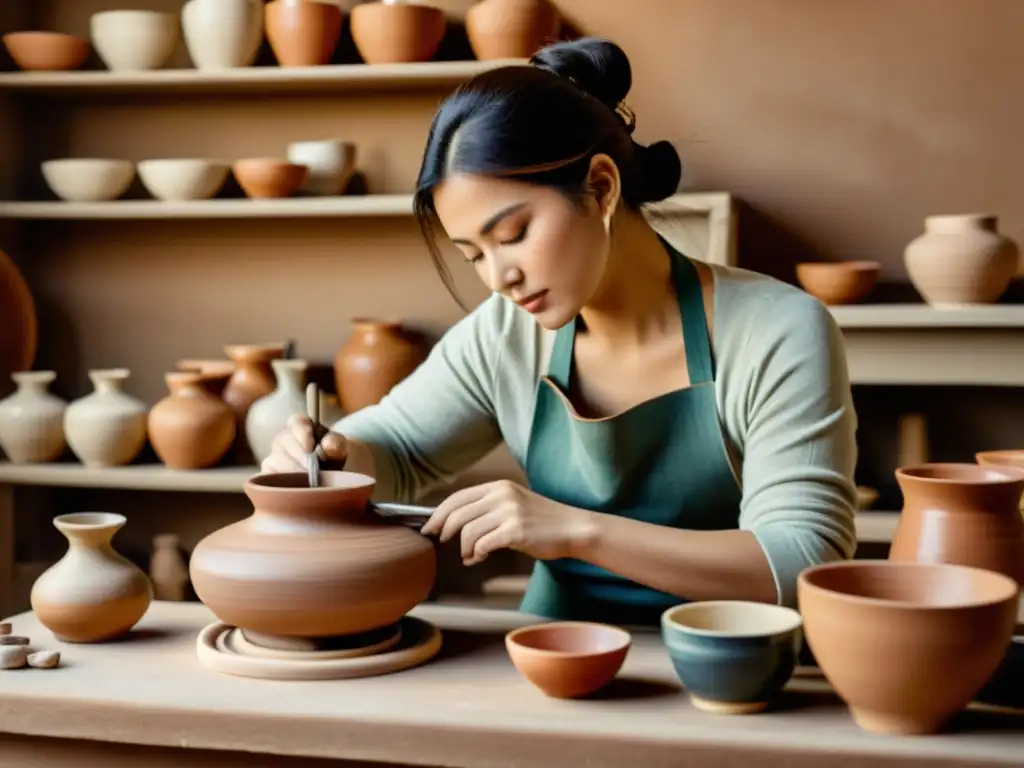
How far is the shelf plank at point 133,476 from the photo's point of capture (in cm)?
350

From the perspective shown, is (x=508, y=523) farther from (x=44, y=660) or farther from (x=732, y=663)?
(x=44, y=660)

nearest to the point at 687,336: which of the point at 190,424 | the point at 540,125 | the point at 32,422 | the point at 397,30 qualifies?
the point at 540,125

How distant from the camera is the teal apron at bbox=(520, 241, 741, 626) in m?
1.85

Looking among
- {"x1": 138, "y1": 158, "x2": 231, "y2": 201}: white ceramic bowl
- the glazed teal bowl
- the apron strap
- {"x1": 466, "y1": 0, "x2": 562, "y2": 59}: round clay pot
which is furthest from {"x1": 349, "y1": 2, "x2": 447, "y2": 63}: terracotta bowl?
the glazed teal bowl

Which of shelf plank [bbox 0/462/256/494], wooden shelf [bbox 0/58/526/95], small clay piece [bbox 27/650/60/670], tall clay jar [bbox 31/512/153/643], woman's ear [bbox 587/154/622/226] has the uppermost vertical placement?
wooden shelf [bbox 0/58/526/95]

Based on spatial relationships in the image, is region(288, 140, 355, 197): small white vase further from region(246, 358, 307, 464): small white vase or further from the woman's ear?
the woman's ear

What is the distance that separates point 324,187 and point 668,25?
1039 millimetres

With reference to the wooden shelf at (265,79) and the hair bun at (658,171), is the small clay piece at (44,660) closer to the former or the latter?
the hair bun at (658,171)

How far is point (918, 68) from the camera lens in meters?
3.41

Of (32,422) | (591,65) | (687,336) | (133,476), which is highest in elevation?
(591,65)

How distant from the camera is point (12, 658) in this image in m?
1.47

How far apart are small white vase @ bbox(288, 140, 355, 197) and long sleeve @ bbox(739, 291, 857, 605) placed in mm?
1999

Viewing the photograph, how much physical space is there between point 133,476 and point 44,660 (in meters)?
2.15

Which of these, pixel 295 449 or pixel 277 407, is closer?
pixel 295 449
